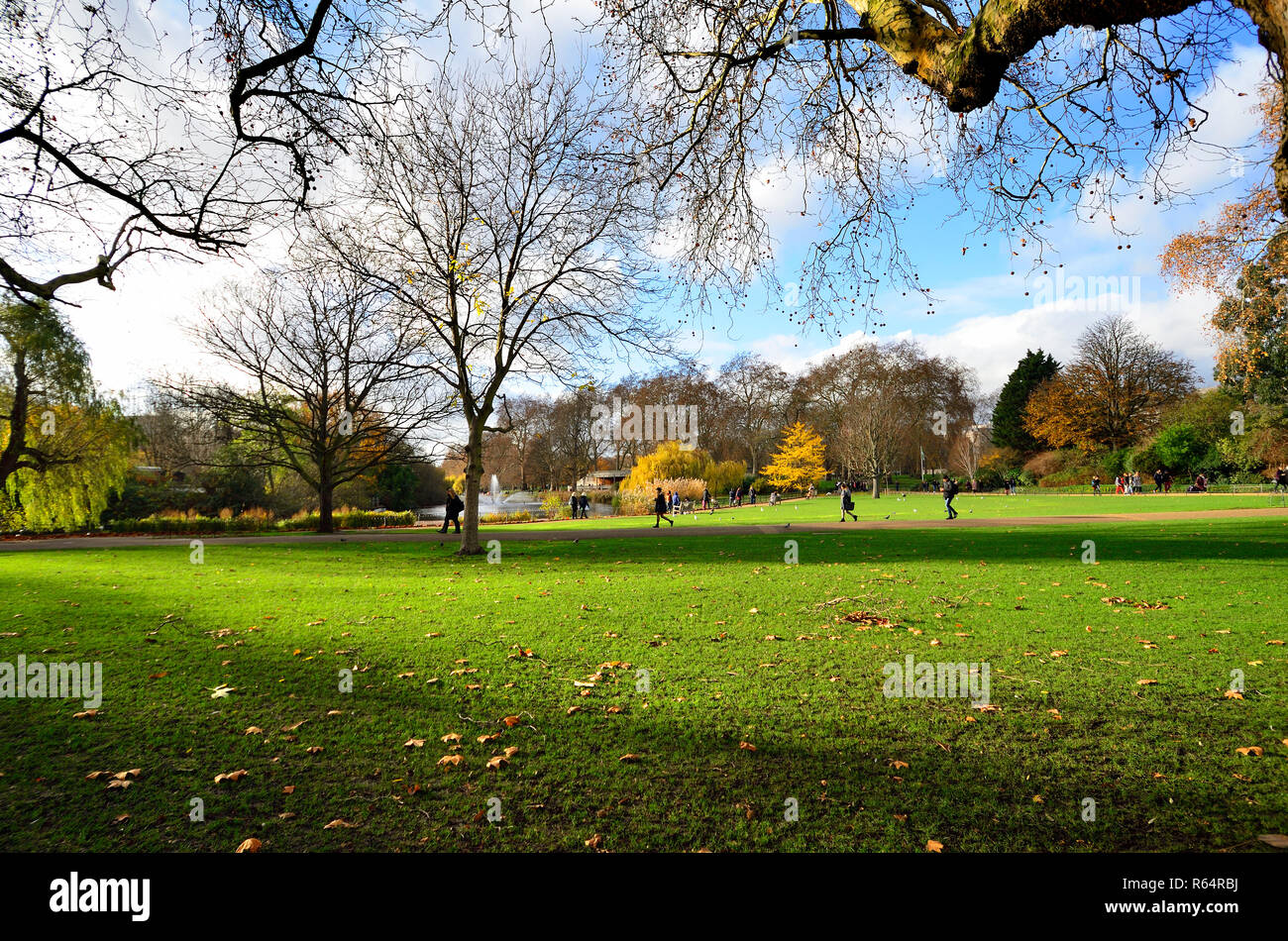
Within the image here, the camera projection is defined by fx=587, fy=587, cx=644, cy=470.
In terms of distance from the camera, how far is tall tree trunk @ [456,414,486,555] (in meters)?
17.5

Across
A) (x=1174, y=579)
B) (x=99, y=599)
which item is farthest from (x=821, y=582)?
(x=99, y=599)

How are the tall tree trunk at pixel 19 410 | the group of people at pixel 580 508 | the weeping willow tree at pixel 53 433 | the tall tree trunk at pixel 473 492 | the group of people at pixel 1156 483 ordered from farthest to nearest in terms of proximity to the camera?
1. the group of people at pixel 1156 483
2. the group of people at pixel 580 508
3. the weeping willow tree at pixel 53 433
4. the tall tree trunk at pixel 19 410
5. the tall tree trunk at pixel 473 492

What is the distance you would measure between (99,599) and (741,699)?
37.7 ft

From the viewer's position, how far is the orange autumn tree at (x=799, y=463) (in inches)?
2464

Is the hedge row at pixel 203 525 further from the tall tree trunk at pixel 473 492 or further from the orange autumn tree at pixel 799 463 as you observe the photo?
the orange autumn tree at pixel 799 463

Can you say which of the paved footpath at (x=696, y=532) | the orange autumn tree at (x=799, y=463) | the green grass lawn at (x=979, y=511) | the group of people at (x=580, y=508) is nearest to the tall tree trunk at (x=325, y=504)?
the paved footpath at (x=696, y=532)

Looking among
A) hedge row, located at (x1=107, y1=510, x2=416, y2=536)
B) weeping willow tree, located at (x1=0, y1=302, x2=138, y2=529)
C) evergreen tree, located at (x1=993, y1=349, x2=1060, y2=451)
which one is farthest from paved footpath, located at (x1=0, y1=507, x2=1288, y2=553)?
evergreen tree, located at (x1=993, y1=349, x2=1060, y2=451)

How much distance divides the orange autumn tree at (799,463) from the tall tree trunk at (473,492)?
48.7 metres

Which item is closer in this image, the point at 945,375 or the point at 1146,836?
the point at 1146,836

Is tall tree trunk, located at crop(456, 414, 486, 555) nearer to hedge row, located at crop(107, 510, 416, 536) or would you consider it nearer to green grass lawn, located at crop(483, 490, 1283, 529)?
green grass lawn, located at crop(483, 490, 1283, 529)

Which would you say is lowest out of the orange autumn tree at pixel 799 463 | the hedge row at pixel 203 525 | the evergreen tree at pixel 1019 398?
the hedge row at pixel 203 525

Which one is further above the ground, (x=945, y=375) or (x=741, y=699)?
(x=945, y=375)
